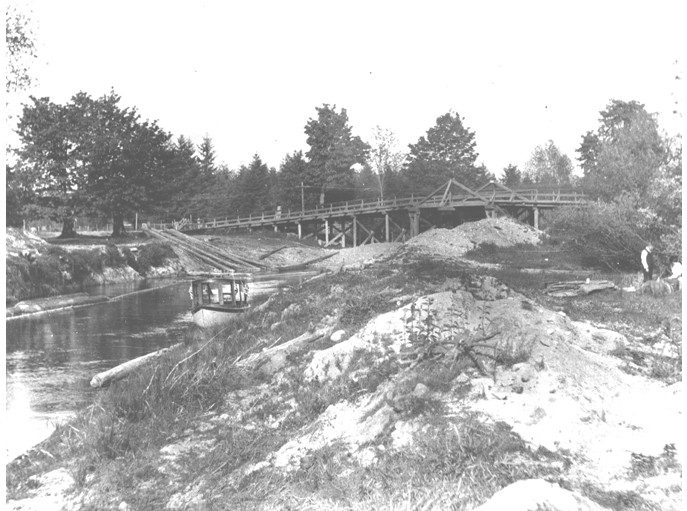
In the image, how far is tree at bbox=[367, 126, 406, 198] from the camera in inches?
1279

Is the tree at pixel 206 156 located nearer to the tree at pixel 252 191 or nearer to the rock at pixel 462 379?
the tree at pixel 252 191

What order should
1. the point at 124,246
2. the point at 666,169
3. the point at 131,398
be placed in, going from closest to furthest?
1. the point at 131,398
2. the point at 666,169
3. the point at 124,246

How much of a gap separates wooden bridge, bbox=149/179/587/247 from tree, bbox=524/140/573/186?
32.6 meters

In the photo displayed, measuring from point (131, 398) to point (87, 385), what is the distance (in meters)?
4.13

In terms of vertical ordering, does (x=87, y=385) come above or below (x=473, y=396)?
below

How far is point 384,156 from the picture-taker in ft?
119

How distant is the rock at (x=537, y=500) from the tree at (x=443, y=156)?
33358 mm

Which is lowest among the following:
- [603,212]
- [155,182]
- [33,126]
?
[603,212]

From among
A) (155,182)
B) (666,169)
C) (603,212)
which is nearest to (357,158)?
(155,182)

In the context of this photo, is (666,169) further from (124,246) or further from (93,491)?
(124,246)

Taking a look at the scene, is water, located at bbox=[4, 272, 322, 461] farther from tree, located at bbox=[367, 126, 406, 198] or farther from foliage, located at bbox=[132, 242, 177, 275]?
tree, located at bbox=[367, 126, 406, 198]

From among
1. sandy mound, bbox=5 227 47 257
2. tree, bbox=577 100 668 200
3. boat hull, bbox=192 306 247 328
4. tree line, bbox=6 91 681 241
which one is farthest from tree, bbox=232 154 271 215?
boat hull, bbox=192 306 247 328

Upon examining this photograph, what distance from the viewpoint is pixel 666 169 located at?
60.7 ft

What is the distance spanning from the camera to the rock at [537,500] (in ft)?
14.7
